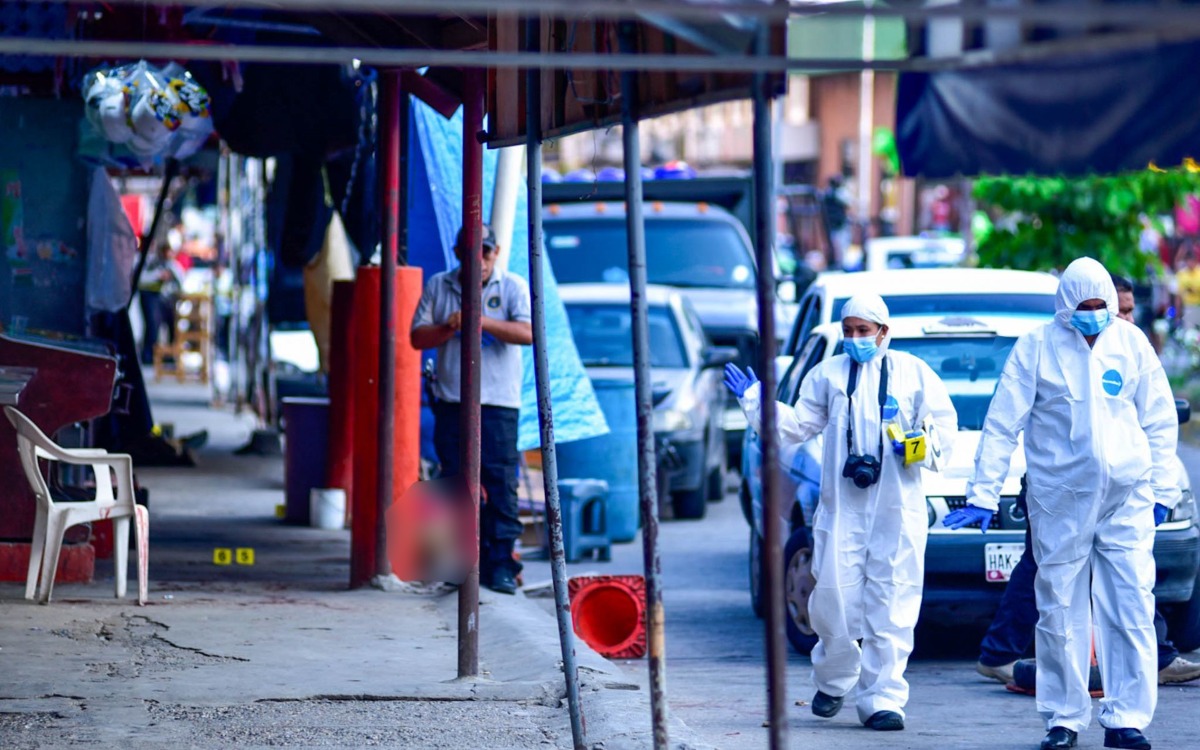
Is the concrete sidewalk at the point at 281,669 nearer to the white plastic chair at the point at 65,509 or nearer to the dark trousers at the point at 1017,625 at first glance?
the white plastic chair at the point at 65,509

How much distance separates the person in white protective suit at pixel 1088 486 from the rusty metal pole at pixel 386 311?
3.61 meters

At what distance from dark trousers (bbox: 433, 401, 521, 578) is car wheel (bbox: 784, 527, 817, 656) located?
1.57 m

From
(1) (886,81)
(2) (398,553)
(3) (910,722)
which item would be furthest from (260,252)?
(1) (886,81)

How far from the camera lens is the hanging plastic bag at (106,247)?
11.4 meters

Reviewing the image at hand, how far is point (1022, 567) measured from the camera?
8102 mm

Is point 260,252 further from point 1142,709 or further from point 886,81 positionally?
point 886,81

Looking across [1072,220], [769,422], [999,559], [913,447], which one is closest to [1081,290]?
[913,447]

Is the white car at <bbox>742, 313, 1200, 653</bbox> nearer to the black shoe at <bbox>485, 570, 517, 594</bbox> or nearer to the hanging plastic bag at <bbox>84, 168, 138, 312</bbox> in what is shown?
the black shoe at <bbox>485, 570, 517, 594</bbox>

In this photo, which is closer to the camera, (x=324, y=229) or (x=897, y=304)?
(x=897, y=304)

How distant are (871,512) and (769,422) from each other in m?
3.13

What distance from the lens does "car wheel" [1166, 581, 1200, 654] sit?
8.73 metres

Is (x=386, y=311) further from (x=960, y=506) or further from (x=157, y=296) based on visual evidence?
(x=157, y=296)

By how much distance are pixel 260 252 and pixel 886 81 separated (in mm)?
38111

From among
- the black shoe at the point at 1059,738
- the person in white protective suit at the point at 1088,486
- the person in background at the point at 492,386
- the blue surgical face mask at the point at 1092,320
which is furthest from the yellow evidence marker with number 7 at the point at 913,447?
the person in background at the point at 492,386
